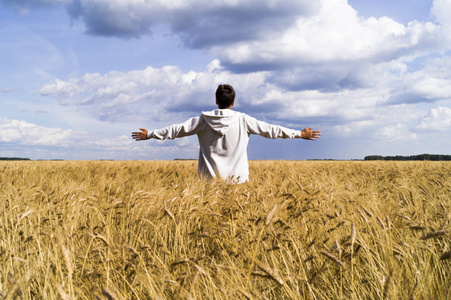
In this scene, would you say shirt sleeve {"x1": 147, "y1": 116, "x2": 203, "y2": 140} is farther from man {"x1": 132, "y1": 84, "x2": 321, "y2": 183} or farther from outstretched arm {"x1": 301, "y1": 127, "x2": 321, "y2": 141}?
outstretched arm {"x1": 301, "y1": 127, "x2": 321, "y2": 141}

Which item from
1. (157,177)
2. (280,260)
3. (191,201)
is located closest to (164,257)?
(191,201)

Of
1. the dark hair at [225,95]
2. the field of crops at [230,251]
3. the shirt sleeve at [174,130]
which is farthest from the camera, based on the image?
the shirt sleeve at [174,130]

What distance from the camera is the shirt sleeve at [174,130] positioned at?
15.1ft

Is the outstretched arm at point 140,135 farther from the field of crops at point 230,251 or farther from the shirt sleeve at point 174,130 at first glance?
the field of crops at point 230,251

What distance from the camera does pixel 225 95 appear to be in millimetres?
4410

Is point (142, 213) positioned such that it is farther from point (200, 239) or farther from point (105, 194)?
point (105, 194)

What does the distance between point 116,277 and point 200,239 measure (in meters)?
0.74

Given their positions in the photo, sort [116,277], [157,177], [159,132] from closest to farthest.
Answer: [116,277]
[159,132]
[157,177]

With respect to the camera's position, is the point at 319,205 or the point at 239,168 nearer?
the point at 319,205

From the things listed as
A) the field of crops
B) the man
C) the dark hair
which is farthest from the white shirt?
the field of crops

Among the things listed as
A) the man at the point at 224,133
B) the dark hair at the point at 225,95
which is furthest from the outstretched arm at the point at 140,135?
the dark hair at the point at 225,95

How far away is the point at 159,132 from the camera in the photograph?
4609 millimetres

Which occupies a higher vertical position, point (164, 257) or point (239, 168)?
point (239, 168)

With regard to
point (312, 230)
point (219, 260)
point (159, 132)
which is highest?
→ point (159, 132)
